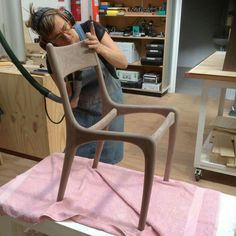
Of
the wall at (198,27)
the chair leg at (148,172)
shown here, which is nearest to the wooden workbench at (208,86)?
the chair leg at (148,172)

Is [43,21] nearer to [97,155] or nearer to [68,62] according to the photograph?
[68,62]

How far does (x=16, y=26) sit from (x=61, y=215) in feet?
5.81

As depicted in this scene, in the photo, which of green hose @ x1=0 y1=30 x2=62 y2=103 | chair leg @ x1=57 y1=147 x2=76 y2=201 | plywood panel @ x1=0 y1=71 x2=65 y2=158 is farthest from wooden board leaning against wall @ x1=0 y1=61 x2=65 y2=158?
chair leg @ x1=57 y1=147 x2=76 y2=201

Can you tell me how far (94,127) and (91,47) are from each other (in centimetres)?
29

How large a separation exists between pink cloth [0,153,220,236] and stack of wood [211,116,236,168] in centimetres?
80

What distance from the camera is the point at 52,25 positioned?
107 centimetres

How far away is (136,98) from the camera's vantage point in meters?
3.66

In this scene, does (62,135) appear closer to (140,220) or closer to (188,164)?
(188,164)

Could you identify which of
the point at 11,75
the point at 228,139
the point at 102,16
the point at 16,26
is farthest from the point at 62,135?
the point at 102,16

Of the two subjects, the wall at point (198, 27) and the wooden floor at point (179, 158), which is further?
the wall at point (198, 27)

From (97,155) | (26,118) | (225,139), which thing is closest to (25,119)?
(26,118)

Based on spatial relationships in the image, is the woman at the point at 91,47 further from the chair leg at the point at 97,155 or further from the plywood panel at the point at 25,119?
the plywood panel at the point at 25,119

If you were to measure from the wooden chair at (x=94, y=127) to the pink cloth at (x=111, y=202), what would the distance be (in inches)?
2.5

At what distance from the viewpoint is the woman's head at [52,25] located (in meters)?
1.07
